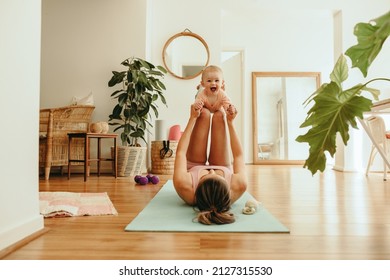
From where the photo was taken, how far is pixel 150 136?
4.30 meters

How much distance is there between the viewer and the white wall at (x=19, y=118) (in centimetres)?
106

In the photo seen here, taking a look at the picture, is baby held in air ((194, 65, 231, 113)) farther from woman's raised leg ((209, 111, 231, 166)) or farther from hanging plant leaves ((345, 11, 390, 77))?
hanging plant leaves ((345, 11, 390, 77))

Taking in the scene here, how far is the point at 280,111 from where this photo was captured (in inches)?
246

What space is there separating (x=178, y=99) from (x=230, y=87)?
2075mm

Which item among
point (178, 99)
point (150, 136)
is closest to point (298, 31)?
point (178, 99)

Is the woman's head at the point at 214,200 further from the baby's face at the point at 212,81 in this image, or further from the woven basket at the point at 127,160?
the woven basket at the point at 127,160

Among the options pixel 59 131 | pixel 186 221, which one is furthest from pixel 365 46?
pixel 59 131

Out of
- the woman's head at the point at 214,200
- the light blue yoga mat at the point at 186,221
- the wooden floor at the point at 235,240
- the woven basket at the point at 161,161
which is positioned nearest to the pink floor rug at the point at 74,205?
the wooden floor at the point at 235,240

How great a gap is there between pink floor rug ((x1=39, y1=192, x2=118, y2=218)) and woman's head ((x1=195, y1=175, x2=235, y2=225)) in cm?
50

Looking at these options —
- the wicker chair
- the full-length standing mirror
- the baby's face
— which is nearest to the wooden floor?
the baby's face

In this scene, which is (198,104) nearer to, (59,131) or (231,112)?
(231,112)

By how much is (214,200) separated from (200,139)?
23.7 inches

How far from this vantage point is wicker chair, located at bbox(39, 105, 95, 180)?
3.31m

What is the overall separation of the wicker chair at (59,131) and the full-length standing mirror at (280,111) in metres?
3.48
